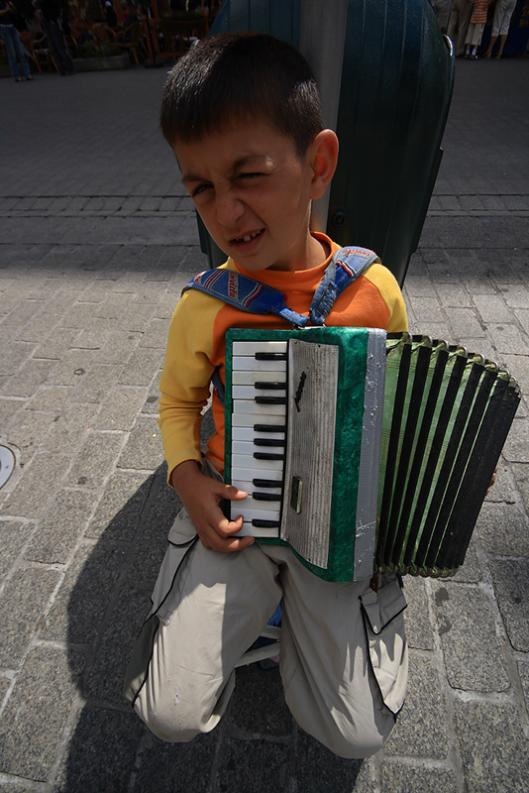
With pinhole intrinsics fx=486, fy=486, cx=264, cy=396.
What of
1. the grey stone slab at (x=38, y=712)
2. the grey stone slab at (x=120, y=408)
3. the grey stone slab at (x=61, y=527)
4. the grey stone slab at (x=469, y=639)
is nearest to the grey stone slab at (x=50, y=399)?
the grey stone slab at (x=120, y=408)

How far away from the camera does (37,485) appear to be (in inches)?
77.5

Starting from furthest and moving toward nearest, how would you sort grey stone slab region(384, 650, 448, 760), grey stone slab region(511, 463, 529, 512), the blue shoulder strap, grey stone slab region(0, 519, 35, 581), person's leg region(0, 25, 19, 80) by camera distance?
person's leg region(0, 25, 19, 80) < grey stone slab region(511, 463, 529, 512) < grey stone slab region(0, 519, 35, 581) < grey stone slab region(384, 650, 448, 760) < the blue shoulder strap

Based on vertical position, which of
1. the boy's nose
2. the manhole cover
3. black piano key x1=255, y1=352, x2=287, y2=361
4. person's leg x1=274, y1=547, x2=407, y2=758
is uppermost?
the boy's nose

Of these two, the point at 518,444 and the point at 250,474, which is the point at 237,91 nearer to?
the point at 250,474

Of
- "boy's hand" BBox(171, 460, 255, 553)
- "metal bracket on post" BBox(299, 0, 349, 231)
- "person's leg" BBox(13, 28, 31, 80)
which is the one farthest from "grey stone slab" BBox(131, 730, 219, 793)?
"person's leg" BBox(13, 28, 31, 80)

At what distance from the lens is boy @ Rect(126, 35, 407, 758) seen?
0.97 m

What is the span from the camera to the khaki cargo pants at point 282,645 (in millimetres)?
1065

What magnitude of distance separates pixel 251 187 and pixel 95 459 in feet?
4.75

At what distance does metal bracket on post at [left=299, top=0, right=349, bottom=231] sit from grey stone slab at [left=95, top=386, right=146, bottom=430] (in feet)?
4.94

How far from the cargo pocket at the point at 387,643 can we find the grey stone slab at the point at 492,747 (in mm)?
322

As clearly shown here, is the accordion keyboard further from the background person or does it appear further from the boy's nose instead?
the background person

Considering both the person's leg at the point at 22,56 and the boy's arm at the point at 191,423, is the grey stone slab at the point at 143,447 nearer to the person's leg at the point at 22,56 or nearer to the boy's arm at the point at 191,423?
the boy's arm at the point at 191,423

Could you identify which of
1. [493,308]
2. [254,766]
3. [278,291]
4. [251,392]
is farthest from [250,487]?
[493,308]

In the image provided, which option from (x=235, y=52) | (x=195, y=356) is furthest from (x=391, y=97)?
(x=195, y=356)
